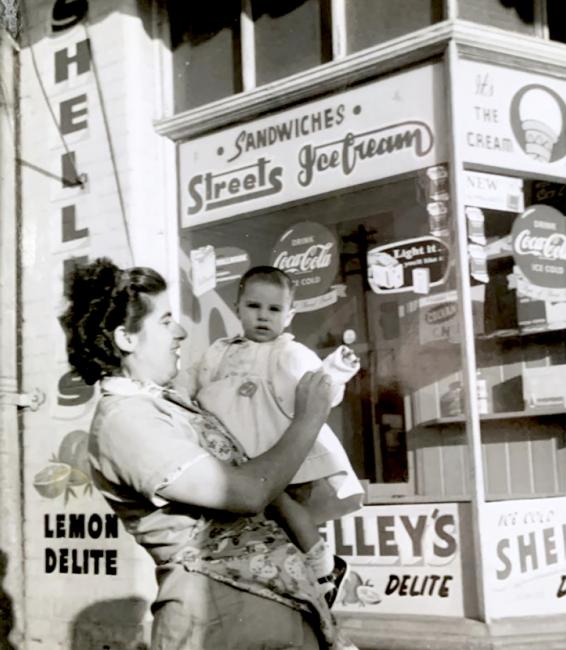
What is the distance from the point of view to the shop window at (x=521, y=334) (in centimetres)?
479

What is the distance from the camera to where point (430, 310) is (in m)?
4.73

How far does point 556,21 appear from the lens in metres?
5.14

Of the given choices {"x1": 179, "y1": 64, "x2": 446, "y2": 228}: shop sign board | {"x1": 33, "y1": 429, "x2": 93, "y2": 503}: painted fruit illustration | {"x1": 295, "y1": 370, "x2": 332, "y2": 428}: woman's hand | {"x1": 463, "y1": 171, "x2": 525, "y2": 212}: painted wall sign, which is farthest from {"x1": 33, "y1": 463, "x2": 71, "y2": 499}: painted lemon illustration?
{"x1": 295, "y1": 370, "x2": 332, "y2": 428}: woman's hand

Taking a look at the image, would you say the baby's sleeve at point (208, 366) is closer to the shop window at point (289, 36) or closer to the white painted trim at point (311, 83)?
the white painted trim at point (311, 83)

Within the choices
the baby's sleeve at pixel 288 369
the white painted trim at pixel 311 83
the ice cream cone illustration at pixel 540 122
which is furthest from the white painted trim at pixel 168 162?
the ice cream cone illustration at pixel 540 122

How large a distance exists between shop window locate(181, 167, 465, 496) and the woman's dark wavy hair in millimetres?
2218

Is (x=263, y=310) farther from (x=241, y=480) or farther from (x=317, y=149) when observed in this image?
(x=241, y=480)

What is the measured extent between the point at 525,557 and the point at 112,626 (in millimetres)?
2444

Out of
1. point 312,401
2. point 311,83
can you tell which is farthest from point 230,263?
point 312,401

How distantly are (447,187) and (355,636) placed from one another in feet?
7.48

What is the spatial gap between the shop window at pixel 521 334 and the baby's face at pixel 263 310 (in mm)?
980

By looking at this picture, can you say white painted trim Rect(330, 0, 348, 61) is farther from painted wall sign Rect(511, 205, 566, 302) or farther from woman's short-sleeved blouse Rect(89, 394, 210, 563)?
woman's short-sleeved blouse Rect(89, 394, 210, 563)

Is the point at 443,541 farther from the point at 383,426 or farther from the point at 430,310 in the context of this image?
the point at 430,310

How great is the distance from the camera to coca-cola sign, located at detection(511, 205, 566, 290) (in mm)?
4914
